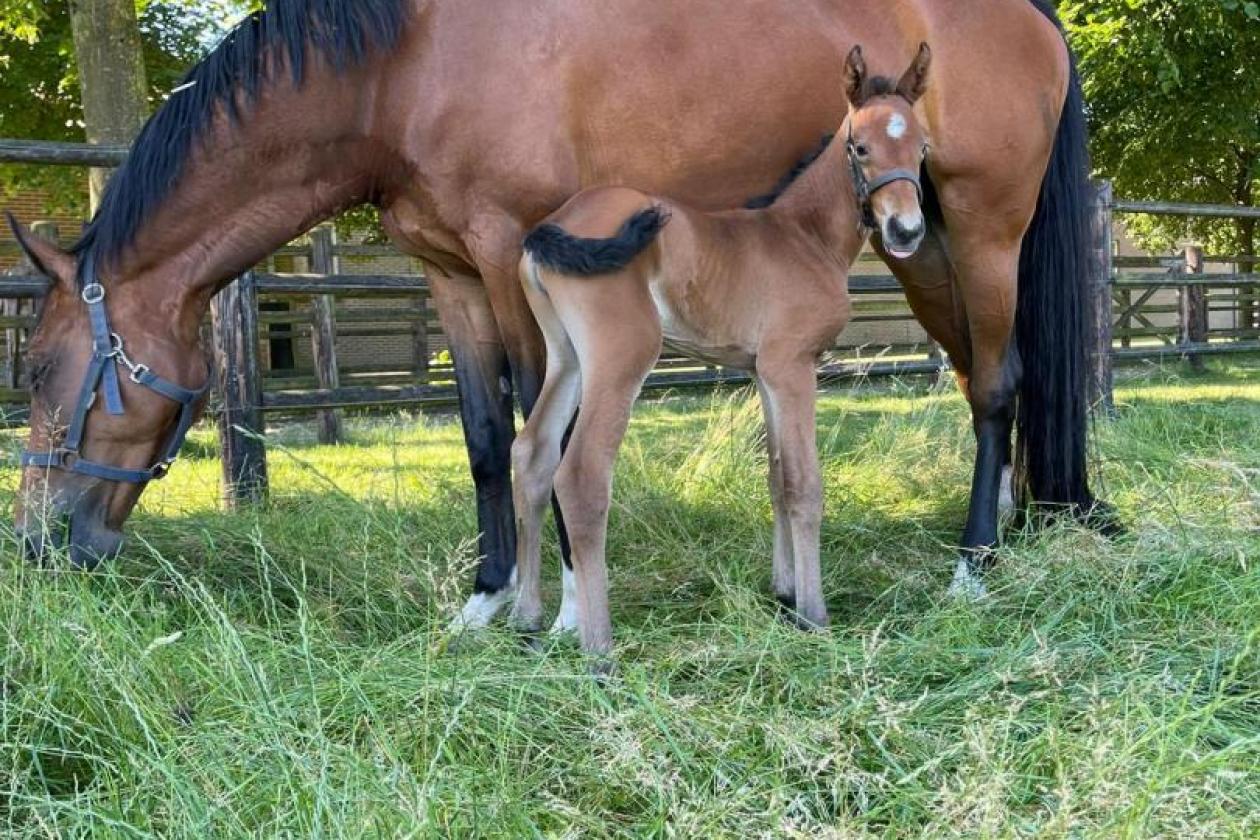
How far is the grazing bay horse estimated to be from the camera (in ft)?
10.6

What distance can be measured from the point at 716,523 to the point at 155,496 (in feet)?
8.35

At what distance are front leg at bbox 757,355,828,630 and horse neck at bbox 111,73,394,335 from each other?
1.37 m

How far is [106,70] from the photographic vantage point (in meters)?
7.61

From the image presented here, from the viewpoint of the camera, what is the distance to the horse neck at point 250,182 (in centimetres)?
329

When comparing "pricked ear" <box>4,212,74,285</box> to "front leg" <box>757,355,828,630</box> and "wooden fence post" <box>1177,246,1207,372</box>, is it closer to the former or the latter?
"front leg" <box>757,355,828,630</box>

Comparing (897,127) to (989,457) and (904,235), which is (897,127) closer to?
(904,235)

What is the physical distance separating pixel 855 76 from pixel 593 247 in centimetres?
97

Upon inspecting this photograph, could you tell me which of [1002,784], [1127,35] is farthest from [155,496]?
[1127,35]

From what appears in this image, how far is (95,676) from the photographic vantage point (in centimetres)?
221

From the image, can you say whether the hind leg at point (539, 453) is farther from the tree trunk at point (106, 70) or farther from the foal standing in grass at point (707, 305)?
the tree trunk at point (106, 70)

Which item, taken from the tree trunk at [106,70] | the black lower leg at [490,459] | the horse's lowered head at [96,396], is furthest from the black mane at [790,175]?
the tree trunk at [106,70]

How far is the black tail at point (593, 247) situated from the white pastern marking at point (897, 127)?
2.18 ft

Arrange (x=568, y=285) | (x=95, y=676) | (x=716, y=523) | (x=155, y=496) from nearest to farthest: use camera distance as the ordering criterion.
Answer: (x=95, y=676) → (x=568, y=285) → (x=716, y=523) → (x=155, y=496)

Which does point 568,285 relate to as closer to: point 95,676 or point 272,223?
point 272,223
